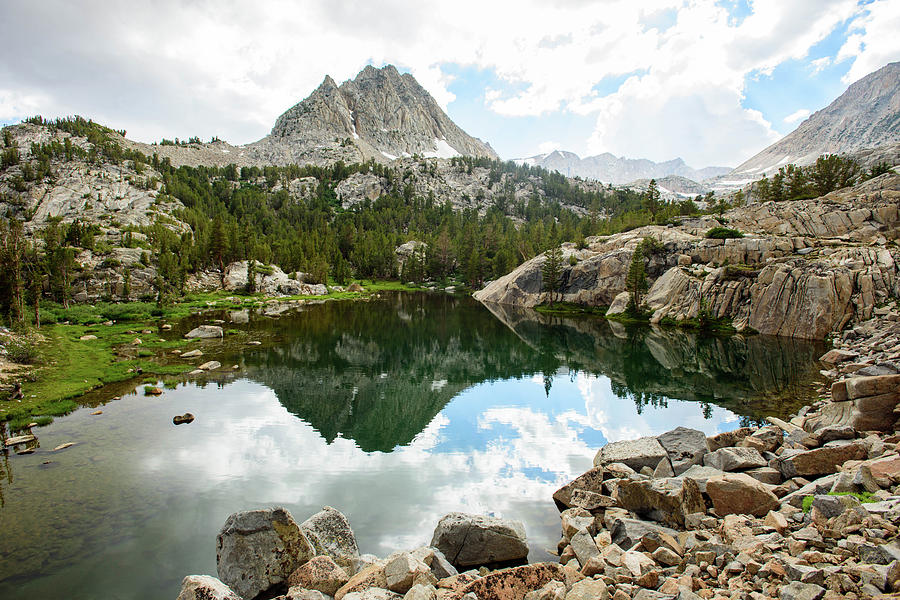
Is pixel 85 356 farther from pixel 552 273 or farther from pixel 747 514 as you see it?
pixel 552 273

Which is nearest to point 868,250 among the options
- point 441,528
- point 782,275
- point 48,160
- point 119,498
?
point 782,275

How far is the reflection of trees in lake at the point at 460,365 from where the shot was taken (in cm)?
2666

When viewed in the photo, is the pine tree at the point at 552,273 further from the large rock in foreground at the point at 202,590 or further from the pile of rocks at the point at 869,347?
the large rock in foreground at the point at 202,590

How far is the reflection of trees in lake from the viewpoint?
26656 mm

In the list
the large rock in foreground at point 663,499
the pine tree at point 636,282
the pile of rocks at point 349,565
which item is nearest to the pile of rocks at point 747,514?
the large rock in foreground at point 663,499

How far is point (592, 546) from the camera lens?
10875 mm

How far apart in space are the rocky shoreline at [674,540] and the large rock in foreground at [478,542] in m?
0.04

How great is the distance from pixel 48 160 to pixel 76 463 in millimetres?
194140

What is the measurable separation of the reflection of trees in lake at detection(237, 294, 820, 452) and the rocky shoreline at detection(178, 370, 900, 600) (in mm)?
10105

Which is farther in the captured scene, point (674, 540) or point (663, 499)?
point (663, 499)

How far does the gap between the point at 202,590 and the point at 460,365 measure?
1318 inches

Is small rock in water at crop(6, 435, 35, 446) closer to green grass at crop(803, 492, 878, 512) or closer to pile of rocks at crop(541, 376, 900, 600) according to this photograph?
pile of rocks at crop(541, 376, 900, 600)

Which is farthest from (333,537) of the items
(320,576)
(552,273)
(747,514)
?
(552,273)

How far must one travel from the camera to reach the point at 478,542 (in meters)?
11.7
